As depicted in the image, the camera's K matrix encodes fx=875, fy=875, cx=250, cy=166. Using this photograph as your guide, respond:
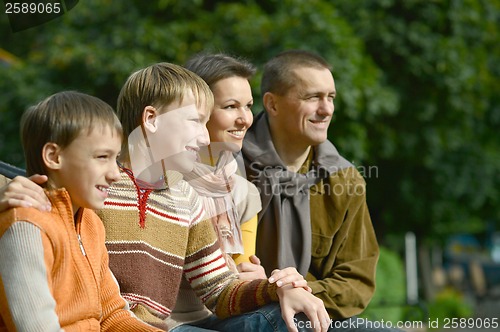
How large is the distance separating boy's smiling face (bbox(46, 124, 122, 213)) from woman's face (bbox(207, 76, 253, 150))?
45.7 inches

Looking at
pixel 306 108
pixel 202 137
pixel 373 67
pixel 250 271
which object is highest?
pixel 202 137

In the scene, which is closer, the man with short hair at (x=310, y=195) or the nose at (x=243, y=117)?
the nose at (x=243, y=117)

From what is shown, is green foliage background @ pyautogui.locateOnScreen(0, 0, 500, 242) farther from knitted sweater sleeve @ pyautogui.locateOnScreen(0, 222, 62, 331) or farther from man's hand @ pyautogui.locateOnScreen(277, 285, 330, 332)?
knitted sweater sleeve @ pyautogui.locateOnScreen(0, 222, 62, 331)

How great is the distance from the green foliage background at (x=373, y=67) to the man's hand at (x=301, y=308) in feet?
16.2

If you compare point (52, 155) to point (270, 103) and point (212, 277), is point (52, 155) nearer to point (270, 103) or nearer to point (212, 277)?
point (212, 277)

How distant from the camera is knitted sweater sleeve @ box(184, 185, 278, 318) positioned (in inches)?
121

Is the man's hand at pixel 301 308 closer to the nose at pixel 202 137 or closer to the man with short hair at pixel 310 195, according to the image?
the nose at pixel 202 137

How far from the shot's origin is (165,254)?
9.82ft

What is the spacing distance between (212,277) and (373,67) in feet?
23.1

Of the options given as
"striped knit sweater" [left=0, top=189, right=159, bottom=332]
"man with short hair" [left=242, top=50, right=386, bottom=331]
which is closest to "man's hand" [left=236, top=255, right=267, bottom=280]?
"man with short hair" [left=242, top=50, right=386, bottom=331]

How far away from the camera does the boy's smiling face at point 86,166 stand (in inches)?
99.3

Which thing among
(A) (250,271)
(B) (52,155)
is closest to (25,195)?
(B) (52,155)

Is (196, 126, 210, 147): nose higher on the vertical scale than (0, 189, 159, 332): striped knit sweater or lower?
higher

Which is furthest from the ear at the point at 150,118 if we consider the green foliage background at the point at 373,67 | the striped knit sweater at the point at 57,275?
the green foliage background at the point at 373,67
